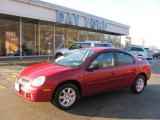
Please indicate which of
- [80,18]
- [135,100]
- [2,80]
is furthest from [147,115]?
[80,18]

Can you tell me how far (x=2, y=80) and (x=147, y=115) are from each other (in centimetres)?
603

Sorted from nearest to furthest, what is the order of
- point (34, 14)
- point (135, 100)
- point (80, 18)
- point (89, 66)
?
point (89, 66) < point (135, 100) < point (34, 14) < point (80, 18)

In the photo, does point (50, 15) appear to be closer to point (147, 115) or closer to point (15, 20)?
point (15, 20)

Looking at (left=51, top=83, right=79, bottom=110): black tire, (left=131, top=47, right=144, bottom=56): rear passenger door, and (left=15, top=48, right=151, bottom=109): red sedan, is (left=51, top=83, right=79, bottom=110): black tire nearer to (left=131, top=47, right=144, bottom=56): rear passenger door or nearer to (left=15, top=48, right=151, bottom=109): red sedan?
(left=15, top=48, right=151, bottom=109): red sedan

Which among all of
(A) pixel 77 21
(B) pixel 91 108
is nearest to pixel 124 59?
(B) pixel 91 108

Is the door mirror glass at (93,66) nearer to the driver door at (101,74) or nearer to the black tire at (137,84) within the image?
the driver door at (101,74)

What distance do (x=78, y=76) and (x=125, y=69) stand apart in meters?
1.93

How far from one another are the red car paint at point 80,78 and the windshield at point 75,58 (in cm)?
16

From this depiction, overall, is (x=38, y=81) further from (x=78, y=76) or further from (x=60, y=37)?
(x=60, y=37)

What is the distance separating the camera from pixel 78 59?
6633mm

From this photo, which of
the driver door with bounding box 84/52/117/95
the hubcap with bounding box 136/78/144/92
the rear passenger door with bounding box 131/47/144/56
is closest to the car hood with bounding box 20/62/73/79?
the driver door with bounding box 84/52/117/95

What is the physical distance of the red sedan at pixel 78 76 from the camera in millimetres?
5566

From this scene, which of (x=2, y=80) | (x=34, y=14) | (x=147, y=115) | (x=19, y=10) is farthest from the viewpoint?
(x=34, y=14)

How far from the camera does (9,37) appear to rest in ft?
62.2
